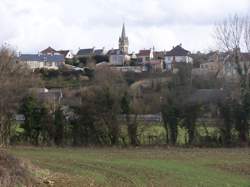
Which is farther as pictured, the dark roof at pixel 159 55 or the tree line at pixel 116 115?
the dark roof at pixel 159 55

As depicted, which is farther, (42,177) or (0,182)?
(42,177)

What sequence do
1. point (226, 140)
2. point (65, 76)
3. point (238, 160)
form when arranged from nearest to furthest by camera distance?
point (238, 160) → point (226, 140) → point (65, 76)

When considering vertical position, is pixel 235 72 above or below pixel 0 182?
above

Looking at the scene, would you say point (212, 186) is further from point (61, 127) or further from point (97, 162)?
point (61, 127)

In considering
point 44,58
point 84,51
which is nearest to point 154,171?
point 44,58

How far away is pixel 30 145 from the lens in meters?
35.1

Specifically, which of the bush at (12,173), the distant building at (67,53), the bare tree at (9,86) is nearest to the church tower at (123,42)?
the distant building at (67,53)

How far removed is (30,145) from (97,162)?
13775 millimetres

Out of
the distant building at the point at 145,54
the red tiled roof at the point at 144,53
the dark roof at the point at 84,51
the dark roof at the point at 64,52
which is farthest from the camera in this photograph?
the dark roof at the point at 84,51

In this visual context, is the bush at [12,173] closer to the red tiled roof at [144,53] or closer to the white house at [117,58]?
the white house at [117,58]

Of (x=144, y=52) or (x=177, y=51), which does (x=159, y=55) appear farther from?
(x=177, y=51)

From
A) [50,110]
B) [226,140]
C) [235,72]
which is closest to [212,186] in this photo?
[226,140]

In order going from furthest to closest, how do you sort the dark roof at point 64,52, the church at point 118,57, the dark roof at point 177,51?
the dark roof at point 64,52, the dark roof at point 177,51, the church at point 118,57

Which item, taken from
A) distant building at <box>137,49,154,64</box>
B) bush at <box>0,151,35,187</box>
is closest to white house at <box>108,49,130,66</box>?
distant building at <box>137,49,154,64</box>
